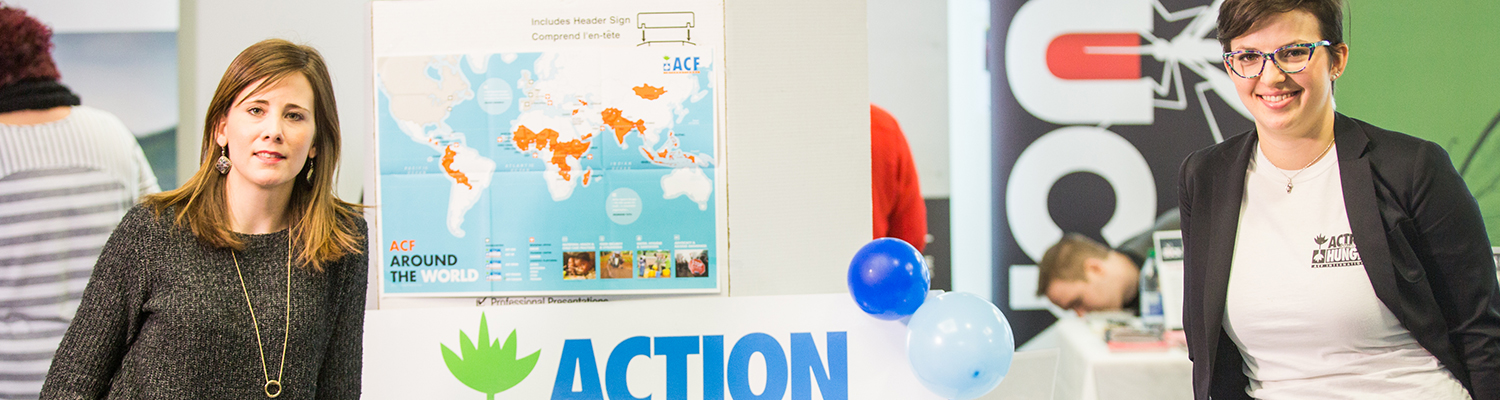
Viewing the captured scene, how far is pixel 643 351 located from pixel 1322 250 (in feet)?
5.56

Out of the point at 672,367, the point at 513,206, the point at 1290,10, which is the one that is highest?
the point at 1290,10

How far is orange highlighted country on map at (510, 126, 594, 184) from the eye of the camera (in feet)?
7.31

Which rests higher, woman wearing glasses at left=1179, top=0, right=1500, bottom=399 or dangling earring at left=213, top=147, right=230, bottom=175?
dangling earring at left=213, top=147, right=230, bottom=175

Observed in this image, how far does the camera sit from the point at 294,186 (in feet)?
5.62

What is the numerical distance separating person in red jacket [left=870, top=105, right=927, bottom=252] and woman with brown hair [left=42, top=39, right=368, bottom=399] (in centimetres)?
172

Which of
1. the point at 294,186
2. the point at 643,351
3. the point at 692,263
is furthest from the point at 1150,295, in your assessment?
the point at 294,186

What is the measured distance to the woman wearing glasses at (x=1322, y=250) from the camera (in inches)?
61.8

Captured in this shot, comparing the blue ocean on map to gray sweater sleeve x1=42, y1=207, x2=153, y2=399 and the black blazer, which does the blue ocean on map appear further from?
the black blazer

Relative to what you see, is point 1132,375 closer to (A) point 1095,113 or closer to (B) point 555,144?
(A) point 1095,113

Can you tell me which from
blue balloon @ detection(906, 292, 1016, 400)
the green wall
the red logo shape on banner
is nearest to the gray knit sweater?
blue balloon @ detection(906, 292, 1016, 400)

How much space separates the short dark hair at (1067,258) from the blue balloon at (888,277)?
1210 mm

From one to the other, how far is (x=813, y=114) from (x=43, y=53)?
2.70m

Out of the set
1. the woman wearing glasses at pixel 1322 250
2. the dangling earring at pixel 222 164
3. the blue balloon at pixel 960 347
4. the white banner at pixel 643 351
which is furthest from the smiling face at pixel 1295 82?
the dangling earring at pixel 222 164

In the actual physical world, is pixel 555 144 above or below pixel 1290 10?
below
